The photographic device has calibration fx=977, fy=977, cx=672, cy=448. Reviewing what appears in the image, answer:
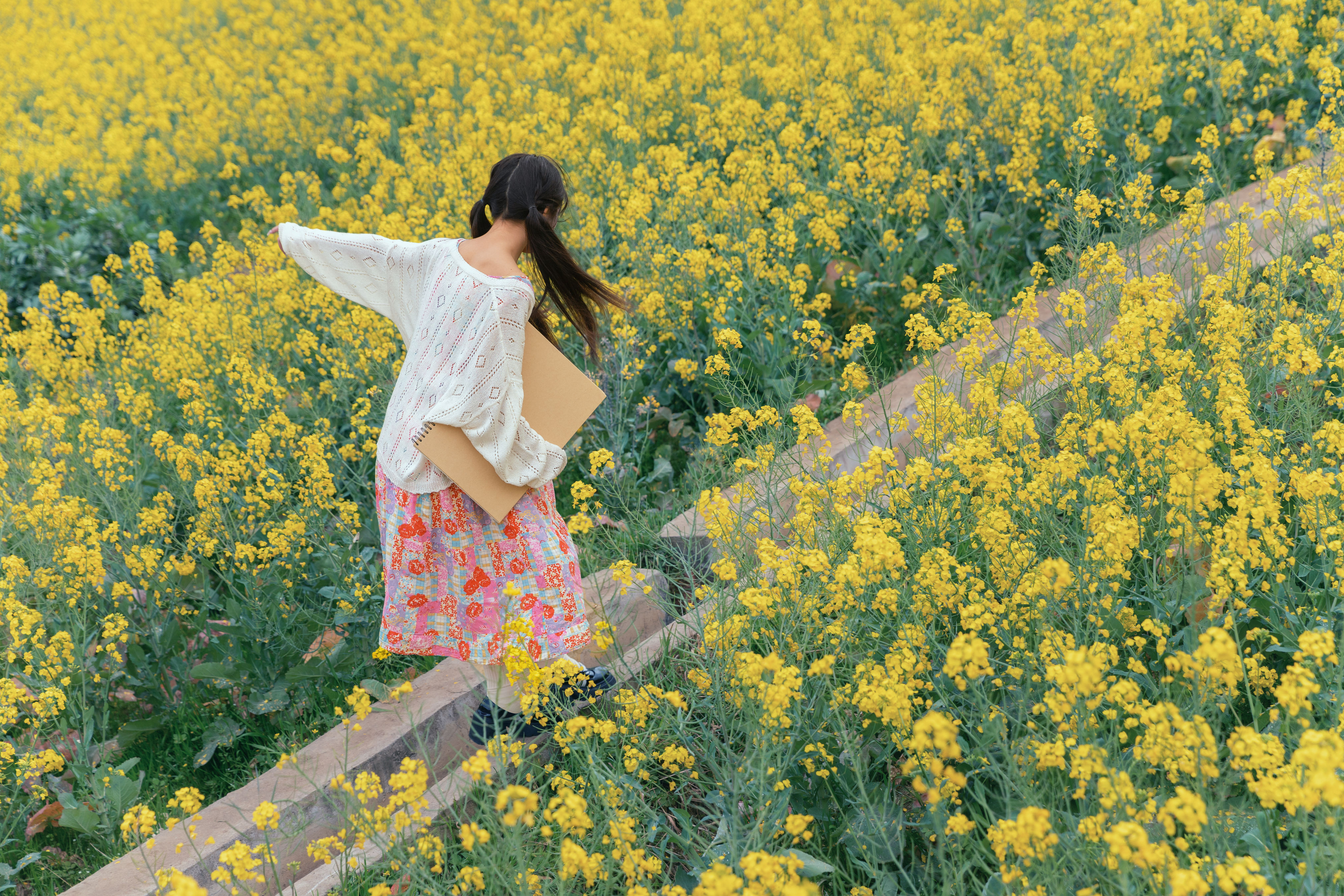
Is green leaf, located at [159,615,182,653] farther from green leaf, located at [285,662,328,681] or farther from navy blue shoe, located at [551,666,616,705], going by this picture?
navy blue shoe, located at [551,666,616,705]

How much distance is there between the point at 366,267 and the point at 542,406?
76cm

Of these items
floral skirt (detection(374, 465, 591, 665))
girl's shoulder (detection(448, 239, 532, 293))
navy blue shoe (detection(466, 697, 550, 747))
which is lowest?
navy blue shoe (detection(466, 697, 550, 747))

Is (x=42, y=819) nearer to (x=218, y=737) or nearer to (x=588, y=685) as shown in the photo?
(x=218, y=737)

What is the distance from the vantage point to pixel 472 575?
293cm

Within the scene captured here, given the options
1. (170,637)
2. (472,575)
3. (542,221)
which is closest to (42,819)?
(170,637)

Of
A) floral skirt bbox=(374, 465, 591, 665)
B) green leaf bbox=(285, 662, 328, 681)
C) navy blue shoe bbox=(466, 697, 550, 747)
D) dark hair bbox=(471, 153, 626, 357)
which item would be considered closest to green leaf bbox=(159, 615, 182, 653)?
green leaf bbox=(285, 662, 328, 681)

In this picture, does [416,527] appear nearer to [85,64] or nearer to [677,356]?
[677,356]

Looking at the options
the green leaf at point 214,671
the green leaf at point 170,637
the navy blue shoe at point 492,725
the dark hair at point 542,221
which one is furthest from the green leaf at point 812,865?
the green leaf at point 170,637

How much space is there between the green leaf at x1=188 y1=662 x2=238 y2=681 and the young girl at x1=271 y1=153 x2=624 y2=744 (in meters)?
0.81

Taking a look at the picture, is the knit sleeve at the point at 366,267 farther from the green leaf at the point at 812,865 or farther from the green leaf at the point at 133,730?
the green leaf at the point at 812,865

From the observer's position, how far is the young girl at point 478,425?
8.82ft

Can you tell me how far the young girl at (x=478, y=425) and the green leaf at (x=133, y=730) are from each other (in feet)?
Result: 3.63

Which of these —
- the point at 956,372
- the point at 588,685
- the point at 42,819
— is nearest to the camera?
the point at 588,685

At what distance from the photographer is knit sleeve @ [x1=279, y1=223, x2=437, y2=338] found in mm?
3021
